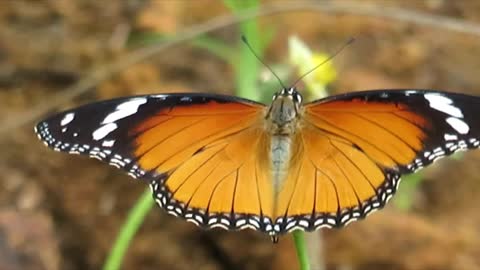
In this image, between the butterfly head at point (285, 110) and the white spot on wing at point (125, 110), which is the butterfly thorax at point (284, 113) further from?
the white spot on wing at point (125, 110)

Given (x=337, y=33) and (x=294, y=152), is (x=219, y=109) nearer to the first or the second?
(x=294, y=152)

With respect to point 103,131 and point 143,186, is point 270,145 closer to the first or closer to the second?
point 103,131

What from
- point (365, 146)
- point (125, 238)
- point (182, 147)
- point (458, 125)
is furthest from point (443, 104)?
point (125, 238)

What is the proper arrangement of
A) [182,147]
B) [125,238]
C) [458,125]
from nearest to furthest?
1. [458,125]
2. [182,147]
3. [125,238]

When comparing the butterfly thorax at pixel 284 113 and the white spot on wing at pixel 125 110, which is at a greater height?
the butterfly thorax at pixel 284 113

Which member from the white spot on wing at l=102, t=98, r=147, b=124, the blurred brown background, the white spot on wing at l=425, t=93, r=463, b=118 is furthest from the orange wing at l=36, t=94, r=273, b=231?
the blurred brown background

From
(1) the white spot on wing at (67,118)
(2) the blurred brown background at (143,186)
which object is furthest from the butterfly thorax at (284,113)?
(2) the blurred brown background at (143,186)

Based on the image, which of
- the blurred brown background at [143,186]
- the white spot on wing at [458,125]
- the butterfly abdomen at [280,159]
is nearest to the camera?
the white spot on wing at [458,125]

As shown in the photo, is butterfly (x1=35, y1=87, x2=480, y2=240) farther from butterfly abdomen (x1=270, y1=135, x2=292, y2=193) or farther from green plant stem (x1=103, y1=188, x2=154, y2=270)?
green plant stem (x1=103, y1=188, x2=154, y2=270)
